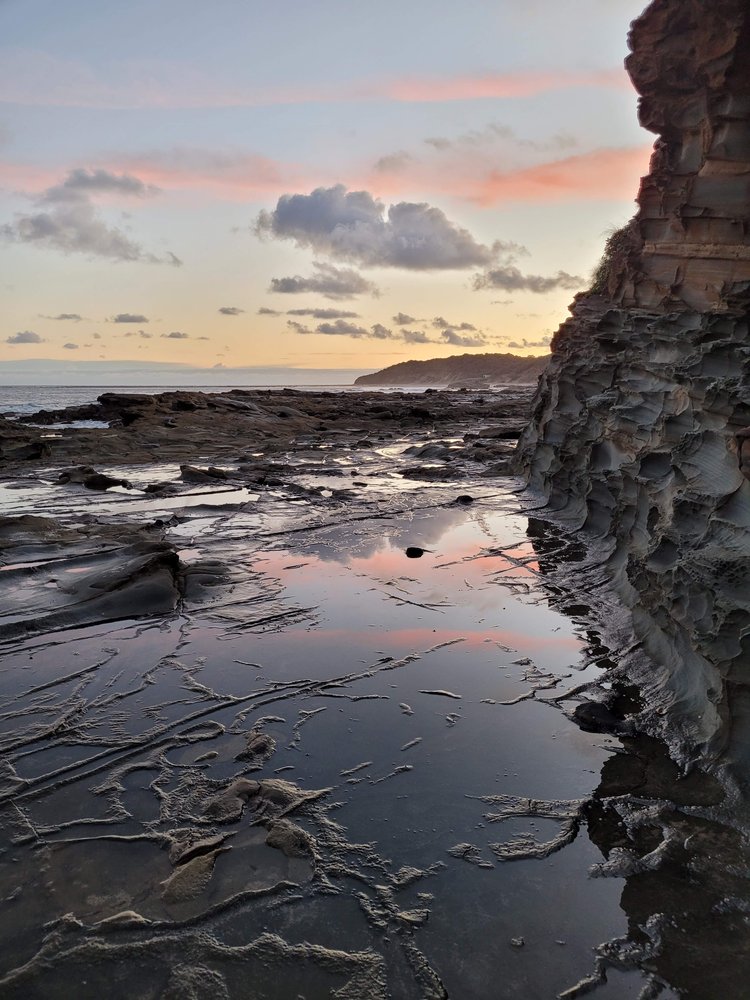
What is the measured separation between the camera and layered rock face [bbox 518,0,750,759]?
515 centimetres

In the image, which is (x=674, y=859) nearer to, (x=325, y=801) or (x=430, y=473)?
(x=325, y=801)

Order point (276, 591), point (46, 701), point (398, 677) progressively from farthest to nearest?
point (276, 591) < point (398, 677) < point (46, 701)

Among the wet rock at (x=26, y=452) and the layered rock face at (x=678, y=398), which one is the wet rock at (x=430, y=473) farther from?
the wet rock at (x=26, y=452)

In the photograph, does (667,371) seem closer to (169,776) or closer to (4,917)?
(169,776)

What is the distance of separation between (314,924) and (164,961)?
0.68m

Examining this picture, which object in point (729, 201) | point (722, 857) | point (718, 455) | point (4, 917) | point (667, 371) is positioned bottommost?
point (4, 917)

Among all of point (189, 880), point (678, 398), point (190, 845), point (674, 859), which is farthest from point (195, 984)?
point (678, 398)

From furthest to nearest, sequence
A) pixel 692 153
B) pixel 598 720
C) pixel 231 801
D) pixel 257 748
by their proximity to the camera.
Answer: pixel 692 153
pixel 598 720
pixel 257 748
pixel 231 801

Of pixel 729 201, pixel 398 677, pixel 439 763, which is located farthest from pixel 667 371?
pixel 439 763

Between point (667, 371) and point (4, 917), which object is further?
point (667, 371)

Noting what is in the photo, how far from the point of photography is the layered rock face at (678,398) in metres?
5.15

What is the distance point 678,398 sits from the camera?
826cm

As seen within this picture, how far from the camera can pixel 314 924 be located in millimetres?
3186

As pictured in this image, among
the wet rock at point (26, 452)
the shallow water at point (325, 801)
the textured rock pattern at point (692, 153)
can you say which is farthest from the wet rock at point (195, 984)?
the wet rock at point (26, 452)
